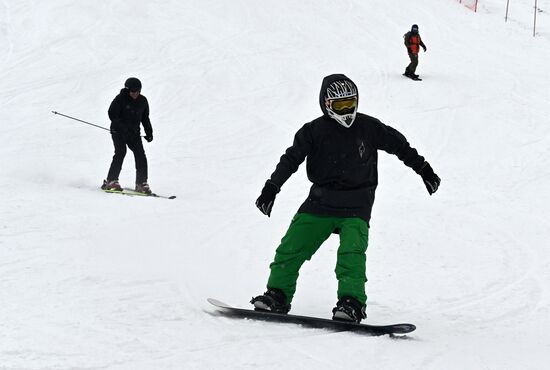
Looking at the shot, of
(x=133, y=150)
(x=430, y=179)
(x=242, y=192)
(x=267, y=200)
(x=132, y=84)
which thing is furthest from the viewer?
(x=242, y=192)

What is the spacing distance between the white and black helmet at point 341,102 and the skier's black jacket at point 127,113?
5.47m

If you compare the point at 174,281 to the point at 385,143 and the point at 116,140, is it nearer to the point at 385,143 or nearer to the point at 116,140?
the point at 385,143

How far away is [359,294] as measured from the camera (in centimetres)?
455

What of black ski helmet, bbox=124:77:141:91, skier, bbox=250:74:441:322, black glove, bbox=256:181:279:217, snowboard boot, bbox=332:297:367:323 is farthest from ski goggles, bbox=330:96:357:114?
black ski helmet, bbox=124:77:141:91

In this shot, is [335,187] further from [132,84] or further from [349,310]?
[132,84]

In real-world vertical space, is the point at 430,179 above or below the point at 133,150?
below

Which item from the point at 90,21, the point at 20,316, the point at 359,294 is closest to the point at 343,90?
the point at 359,294

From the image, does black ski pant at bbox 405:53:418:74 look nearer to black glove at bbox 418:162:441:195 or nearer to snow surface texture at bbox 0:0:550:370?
snow surface texture at bbox 0:0:550:370

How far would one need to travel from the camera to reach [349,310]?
14.6ft

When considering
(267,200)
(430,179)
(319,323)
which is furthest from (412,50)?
(319,323)

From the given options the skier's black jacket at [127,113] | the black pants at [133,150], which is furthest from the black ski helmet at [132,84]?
the black pants at [133,150]

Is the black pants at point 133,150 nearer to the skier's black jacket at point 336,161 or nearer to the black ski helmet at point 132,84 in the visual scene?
the black ski helmet at point 132,84

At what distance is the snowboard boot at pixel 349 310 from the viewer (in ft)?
14.5

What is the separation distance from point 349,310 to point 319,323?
0.20 metres
